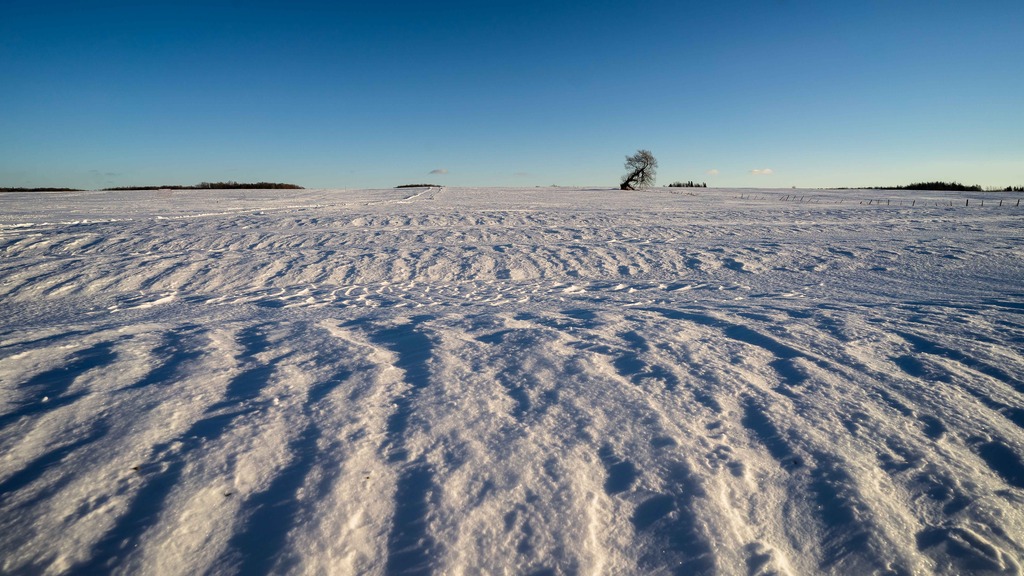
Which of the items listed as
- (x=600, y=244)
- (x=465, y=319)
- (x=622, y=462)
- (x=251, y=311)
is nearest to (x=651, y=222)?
(x=600, y=244)

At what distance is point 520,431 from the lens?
97.8 inches

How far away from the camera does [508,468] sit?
219 centimetres

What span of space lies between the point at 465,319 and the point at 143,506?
287 centimetres

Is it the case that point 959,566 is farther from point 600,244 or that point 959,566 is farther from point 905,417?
point 600,244

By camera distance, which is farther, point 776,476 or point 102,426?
point 102,426

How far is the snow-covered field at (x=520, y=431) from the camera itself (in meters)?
1.79

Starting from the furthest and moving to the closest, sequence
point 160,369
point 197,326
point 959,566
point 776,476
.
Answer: point 197,326 → point 160,369 → point 776,476 → point 959,566

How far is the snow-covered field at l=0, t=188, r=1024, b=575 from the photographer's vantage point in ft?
5.86

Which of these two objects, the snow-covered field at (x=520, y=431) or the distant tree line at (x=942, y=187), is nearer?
the snow-covered field at (x=520, y=431)

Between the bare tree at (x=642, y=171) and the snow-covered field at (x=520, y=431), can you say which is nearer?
the snow-covered field at (x=520, y=431)

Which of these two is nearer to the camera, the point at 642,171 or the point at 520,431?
the point at 520,431

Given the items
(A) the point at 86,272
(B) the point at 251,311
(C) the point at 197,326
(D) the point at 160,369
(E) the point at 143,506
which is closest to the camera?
(E) the point at 143,506

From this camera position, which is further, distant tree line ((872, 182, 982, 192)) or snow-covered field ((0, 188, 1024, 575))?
distant tree line ((872, 182, 982, 192))

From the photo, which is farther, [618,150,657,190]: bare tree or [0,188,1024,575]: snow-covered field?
[618,150,657,190]: bare tree
